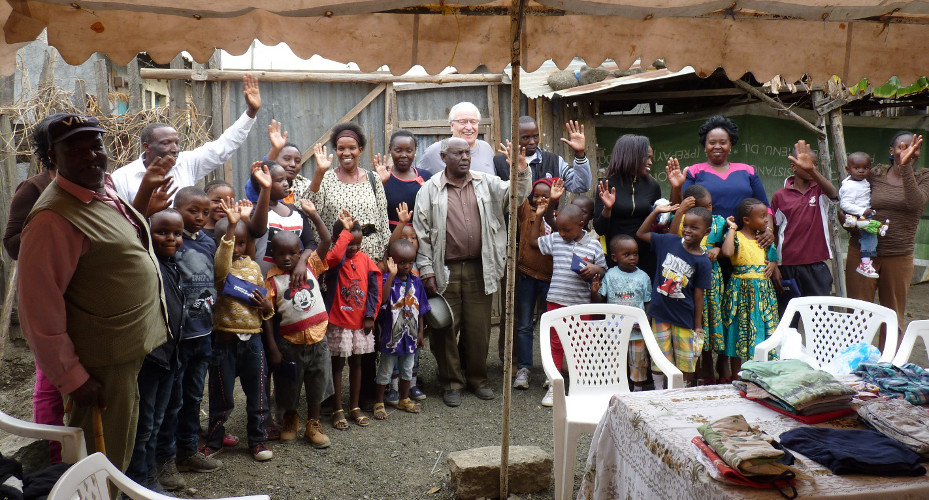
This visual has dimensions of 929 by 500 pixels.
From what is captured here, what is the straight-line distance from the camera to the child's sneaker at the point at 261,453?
4.25 m

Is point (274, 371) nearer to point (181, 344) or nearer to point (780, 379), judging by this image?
point (181, 344)

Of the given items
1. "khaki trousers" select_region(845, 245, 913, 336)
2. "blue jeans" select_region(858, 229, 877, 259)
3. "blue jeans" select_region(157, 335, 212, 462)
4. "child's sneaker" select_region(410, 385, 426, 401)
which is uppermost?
"blue jeans" select_region(858, 229, 877, 259)

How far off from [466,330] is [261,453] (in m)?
1.91

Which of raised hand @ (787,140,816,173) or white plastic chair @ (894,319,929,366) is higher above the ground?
raised hand @ (787,140,816,173)

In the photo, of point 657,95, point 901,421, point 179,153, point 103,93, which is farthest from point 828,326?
A: point 103,93

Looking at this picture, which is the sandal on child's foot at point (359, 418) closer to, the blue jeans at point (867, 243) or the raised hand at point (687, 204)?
the raised hand at point (687, 204)

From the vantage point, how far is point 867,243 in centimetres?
616

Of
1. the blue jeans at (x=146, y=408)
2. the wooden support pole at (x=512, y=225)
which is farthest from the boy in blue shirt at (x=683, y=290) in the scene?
the blue jeans at (x=146, y=408)

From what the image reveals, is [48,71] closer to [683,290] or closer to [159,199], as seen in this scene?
[159,199]

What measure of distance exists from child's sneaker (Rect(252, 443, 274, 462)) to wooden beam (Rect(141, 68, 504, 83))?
388 cm

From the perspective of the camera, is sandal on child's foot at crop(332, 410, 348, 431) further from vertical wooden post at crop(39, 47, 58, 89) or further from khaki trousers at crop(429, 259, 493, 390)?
vertical wooden post at crop(39, 47, 58, 89)

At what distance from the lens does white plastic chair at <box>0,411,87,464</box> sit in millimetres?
2674

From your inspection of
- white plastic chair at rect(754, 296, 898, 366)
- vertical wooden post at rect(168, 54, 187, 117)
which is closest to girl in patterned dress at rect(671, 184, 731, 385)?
white plastic chair at rect(754, 296, 898, 366)

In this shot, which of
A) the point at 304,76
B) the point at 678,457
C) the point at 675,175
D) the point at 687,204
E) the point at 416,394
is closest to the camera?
the point at 678,457
